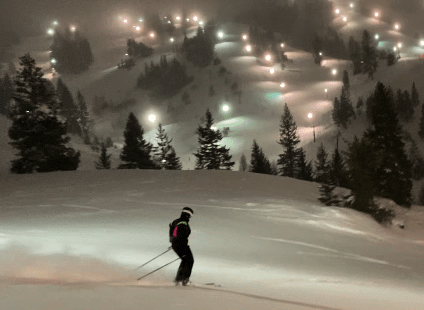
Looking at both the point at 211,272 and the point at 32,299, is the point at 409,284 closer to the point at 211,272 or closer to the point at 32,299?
the point at 211,272

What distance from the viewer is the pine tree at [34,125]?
118ft

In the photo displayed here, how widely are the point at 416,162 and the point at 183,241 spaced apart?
292 ft

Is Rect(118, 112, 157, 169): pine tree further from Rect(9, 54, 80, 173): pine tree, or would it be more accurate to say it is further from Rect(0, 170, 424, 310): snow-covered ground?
Rect(0, 170, 424, 310): snow-covered ground

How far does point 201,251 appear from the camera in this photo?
12.3 metres

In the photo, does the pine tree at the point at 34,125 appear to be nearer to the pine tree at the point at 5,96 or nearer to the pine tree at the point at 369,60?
the pine tree at the point at 5,96

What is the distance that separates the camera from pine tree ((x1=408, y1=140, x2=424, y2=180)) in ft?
270

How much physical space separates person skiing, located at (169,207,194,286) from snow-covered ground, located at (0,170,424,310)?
45cm

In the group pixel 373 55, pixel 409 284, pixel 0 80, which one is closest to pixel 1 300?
pixel 409 284

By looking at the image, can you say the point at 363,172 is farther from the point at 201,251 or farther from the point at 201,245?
the point at 201,251

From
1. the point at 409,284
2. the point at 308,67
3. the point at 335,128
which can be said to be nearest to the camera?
the point at 409,284

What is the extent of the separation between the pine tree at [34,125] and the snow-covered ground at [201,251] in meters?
9.94

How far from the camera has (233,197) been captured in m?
24.3

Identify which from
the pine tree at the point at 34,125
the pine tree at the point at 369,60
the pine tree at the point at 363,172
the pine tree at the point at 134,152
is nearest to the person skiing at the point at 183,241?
the pine tree at the point at 363,172

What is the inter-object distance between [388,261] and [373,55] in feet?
478
